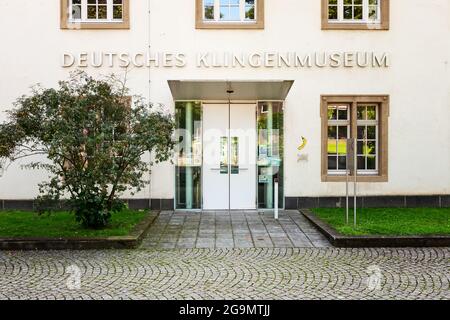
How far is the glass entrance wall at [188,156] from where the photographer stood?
553 inches

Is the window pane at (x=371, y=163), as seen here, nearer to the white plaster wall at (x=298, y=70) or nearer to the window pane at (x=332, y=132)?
the white plaster wall at (x=298, y=70)

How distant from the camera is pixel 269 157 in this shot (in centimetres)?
1414

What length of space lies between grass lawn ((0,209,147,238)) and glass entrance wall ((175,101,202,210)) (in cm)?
133

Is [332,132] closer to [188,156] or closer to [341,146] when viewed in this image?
[341,146]

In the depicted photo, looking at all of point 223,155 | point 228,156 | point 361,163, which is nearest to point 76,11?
point 223,155

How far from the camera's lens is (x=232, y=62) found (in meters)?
13.9

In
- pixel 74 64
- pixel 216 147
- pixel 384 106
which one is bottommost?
pixel 216 147

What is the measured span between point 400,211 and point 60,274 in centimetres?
866

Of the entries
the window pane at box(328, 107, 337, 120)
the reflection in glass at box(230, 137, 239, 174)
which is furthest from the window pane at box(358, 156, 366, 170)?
the reflection in glass at box(230, 137, 239, 174)

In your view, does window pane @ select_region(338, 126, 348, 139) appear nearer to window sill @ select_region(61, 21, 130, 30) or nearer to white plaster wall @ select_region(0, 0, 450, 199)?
white plaster wall @ select_region(0, 0, 450, 199)

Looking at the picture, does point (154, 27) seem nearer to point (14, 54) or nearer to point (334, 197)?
point (14, 54)
